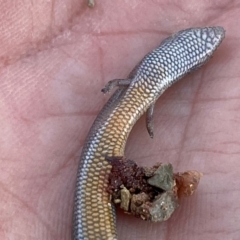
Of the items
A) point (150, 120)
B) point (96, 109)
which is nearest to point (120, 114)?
point (150, 120)

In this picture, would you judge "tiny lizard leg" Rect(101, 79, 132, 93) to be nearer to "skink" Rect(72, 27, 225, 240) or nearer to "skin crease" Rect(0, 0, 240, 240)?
"skink" Rect(72, 27, 225, 240)

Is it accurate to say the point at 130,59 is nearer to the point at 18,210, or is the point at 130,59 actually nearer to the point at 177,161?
the point at 177,161

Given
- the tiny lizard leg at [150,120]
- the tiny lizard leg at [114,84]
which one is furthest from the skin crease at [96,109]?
the tiny lizard leg at [114,84]

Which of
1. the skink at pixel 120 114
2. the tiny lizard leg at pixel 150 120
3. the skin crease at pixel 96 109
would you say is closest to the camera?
the skink at pixel 120 114

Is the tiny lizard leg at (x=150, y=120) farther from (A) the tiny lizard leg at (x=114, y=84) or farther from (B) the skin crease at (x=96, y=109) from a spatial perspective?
(A) the tiny lizard leg at (x=114, y=84)

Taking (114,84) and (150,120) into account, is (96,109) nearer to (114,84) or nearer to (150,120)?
(114,84)

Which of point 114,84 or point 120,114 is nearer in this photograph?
point 120,114
